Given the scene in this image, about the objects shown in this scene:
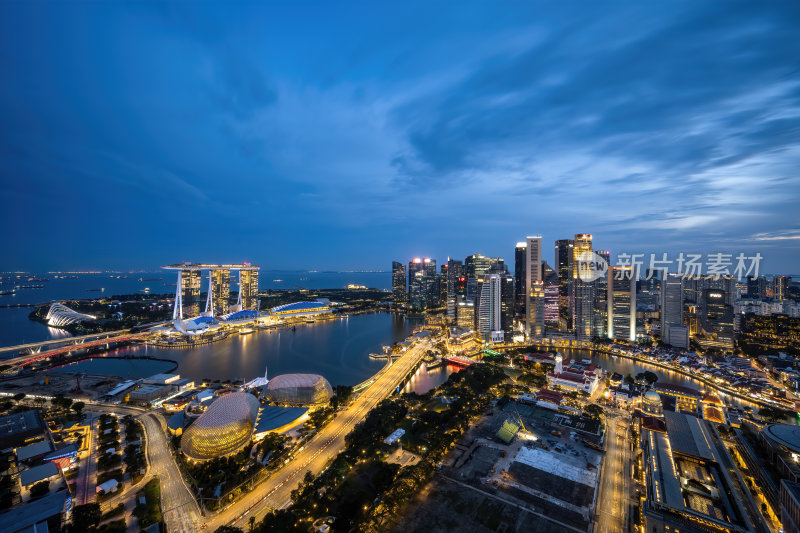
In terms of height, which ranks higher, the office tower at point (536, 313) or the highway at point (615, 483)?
the office tower at point (536, 313)

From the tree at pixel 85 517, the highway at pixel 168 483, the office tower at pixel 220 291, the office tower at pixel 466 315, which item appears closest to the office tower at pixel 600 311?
the office tower at pixel 466 315

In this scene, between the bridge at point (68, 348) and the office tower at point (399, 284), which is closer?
the bridge at point (68, 348)

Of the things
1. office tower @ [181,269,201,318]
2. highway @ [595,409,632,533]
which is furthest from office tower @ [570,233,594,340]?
office tower @ [181,269,201,318]

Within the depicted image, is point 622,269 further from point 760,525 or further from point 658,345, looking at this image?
point 760,525

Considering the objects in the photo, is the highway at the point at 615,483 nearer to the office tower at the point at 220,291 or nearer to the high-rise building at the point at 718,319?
the high-rise building at the point at 718,319

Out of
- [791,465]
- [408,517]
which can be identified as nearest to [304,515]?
[408,517]

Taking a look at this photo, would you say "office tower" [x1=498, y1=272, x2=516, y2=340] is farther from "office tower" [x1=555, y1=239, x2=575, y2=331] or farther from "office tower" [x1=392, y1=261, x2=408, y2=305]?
"office tower" [x1=392, y1=261, x2=408, y2=305]
